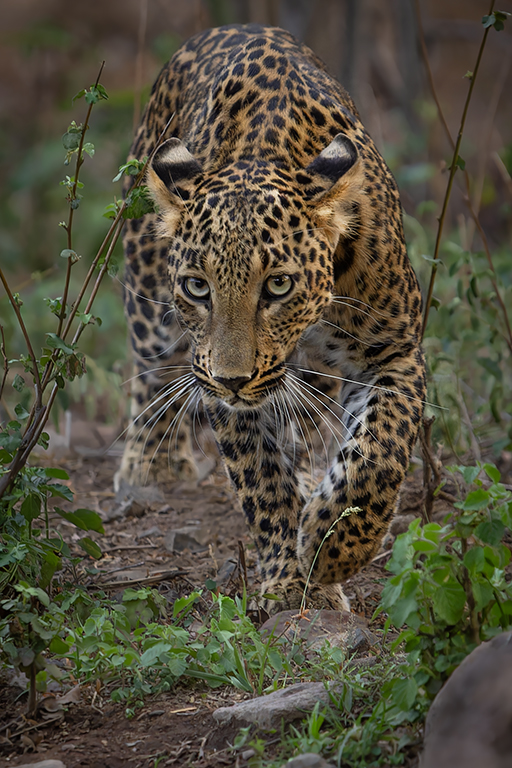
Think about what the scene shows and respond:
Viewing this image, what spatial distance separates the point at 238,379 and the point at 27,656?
4.73 ft

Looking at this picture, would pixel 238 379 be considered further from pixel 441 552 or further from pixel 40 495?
pixel 441 552

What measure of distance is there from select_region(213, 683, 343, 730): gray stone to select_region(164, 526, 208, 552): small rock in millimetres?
1969

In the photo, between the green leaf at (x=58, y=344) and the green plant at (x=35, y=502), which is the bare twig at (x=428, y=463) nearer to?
the green plant at (x=35, y=502)

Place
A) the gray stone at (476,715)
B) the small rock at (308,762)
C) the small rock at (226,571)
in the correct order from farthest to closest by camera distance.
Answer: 1. the small rock at (226,571)
2. the small rock at (308,762)
3. the gray stone at (476,715)

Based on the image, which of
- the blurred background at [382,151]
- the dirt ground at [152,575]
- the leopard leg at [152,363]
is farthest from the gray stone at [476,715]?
the leopard leg at [152,363]

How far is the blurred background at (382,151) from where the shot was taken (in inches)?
242

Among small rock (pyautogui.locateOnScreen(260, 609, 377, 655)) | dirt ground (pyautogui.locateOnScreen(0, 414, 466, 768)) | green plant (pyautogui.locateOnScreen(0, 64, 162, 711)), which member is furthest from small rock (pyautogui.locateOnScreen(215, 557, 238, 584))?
green plant (pyautogui.locateOnScreen(0, 64, 162, 711))

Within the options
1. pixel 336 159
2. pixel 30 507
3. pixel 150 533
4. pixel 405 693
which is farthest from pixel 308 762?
pixel 150 533

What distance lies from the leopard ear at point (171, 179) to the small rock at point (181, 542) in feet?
5.46

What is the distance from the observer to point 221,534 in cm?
517

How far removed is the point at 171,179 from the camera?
4.13 m

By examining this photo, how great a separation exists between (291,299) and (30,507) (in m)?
1.39

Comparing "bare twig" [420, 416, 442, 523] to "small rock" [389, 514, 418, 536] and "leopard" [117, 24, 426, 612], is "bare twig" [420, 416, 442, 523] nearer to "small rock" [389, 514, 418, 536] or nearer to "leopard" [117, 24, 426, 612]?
"leopard" [117, 24, 426, 612]

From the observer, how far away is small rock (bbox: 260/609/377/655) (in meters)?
3.40
